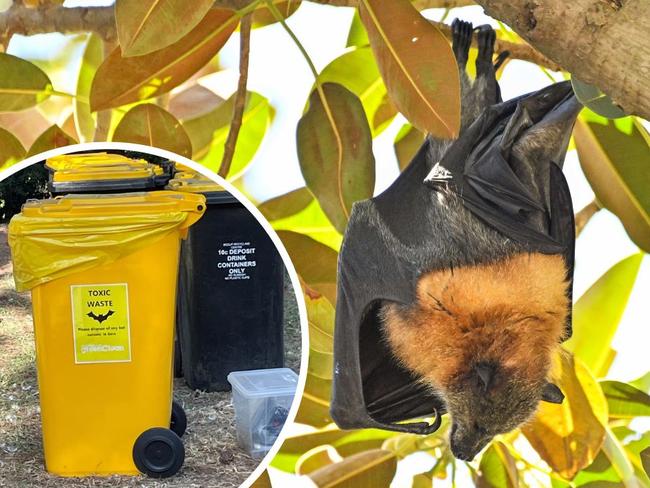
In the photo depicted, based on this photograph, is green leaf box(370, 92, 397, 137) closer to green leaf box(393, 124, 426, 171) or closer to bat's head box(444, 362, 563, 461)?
A: green leaf box(393, 124, 426, 171)

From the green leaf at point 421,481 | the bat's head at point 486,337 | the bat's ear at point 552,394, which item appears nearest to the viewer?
the bat's head at point 486,337

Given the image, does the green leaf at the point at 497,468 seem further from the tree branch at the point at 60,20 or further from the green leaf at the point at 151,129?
the tree branch at the point at 60,20

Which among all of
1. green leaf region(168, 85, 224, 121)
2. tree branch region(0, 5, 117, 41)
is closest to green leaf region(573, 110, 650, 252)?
green leaf region(168, 85, 224, 121)

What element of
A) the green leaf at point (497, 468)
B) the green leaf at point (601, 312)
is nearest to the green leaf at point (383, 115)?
the green leaf at point (601, 312)

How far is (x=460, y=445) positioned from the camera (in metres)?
2.25

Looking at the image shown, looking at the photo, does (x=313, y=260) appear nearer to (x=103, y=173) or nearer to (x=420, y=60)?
(x=420, y=60)

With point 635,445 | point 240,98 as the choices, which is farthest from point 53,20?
point 635,445

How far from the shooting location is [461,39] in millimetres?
2061

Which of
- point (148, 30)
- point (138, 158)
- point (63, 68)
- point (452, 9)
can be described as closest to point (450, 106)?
point (452, 9)

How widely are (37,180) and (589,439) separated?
1996 millimetres

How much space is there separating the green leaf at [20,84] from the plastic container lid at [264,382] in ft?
4.40

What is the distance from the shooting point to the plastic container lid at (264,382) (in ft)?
9.72

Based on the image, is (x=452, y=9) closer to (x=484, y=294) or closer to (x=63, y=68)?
(x=484, y=294)

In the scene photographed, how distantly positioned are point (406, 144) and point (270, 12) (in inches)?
18.4
